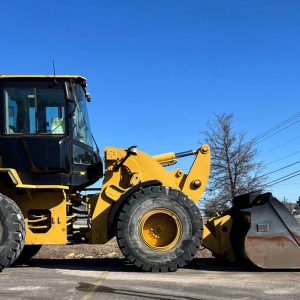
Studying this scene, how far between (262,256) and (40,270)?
12.5ft

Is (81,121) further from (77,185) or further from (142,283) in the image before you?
(142,283)

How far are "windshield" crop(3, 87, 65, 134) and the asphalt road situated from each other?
8.34 ft

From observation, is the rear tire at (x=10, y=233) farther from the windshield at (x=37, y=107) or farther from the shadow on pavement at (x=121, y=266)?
the windshield at (x=37, y=107)

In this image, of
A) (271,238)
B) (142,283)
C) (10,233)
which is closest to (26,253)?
(10,233)

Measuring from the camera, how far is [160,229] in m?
8.84

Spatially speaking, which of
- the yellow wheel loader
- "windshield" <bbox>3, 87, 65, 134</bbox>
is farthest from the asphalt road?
"windshield" <bbox>3, 87, 65, 134</bbox>

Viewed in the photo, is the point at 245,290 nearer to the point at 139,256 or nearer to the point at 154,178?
the point at 139,256

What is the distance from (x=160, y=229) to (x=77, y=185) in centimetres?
172

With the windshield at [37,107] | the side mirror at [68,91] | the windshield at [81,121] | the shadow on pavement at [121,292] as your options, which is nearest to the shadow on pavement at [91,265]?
the shadow on pavement at [121,292]

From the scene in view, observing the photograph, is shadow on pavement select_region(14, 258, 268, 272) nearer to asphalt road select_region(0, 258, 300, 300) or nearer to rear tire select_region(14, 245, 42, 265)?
asphalt road select_region(0, 258, 300, 300)

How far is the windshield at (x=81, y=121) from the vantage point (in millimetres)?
9188

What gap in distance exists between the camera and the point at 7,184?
347 inches

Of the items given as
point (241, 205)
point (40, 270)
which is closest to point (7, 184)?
point (40, 270)

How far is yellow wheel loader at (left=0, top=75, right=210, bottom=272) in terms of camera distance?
28.1 ft
